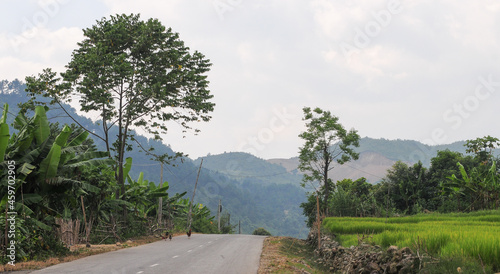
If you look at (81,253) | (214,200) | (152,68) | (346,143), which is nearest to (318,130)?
(346,143)

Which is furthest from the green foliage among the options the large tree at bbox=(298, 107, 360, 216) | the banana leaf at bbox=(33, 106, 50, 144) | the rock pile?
the large tree at bbox=(298, 107, 360, 216)

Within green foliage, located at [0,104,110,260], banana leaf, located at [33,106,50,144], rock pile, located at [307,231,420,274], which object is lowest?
rock pile, located at [307,231,420,274]

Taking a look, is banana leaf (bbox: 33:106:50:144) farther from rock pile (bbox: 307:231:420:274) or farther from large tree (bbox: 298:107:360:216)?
large tree (bbox: 298:107:360:216)

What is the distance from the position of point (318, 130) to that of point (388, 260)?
41982 mm

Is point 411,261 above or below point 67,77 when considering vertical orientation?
below

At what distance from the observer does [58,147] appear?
17047 mm

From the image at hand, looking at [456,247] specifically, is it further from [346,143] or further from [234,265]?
[346,143]

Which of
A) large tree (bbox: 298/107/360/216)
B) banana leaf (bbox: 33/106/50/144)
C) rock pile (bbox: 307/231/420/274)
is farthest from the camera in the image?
large tree (bbox: 298/107/360/216)

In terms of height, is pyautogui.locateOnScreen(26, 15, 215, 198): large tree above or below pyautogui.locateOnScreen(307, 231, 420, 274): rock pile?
above

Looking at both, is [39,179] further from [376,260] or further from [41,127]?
[376,260]

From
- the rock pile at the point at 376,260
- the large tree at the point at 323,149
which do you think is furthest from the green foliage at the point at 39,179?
the large tree at the point at 323,149

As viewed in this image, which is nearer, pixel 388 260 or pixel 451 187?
pixel 388 260

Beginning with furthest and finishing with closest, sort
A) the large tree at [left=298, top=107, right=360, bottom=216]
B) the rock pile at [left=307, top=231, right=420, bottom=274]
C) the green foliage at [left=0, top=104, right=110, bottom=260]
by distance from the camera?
the large tree at [left=298, top=107, right=360, bottom=216], the green foliage at [left=0, top=104, right=110, bottom=260], the rock pile at [left=307, top=231, right=420, bottom=274]

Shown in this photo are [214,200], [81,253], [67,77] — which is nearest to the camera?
[81,253]
